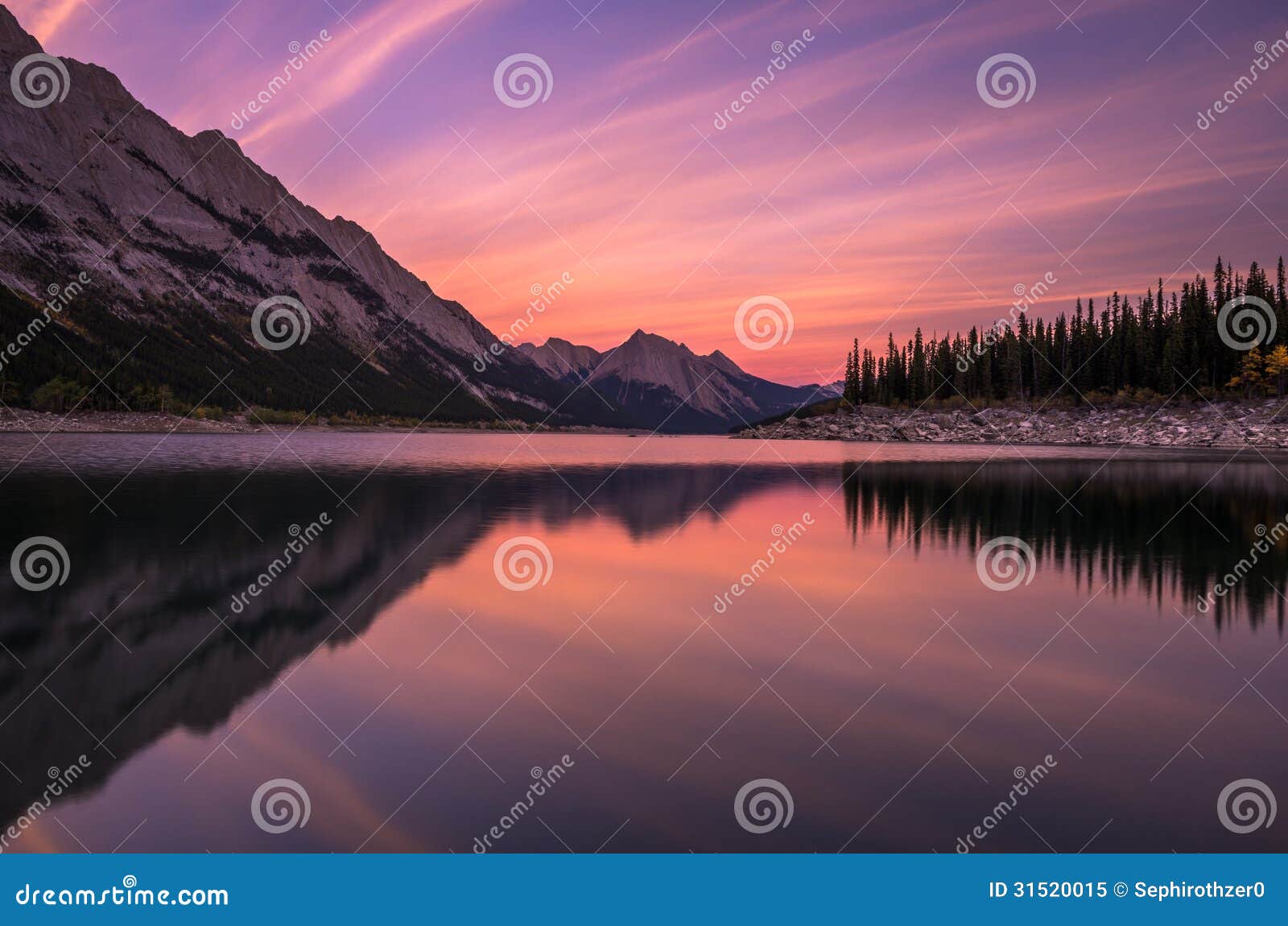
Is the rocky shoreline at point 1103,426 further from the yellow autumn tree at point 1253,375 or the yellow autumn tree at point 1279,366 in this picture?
the yellow autumn tree at point 1253,375

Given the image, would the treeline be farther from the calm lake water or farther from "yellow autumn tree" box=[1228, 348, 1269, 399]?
the calm lake water

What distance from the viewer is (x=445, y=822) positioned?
754 centimetres

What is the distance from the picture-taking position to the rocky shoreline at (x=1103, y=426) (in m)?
120

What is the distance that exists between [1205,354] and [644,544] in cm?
16014

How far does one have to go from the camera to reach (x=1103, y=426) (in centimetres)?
14112

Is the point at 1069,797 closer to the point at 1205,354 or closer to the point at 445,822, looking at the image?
the point at 445,822

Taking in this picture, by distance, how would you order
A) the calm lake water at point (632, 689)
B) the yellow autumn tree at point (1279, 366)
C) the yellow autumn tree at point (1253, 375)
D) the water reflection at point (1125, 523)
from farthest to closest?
the yellow autumn tree at point (1253, 375) → the yellow autumn tree at point (1279, 366) → the water reflection at point (1125, 523) → the calm lake water at point (632, 689)

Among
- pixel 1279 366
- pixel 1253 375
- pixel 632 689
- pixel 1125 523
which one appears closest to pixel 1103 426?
pixel 1253 375

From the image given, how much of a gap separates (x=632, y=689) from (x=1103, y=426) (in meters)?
155

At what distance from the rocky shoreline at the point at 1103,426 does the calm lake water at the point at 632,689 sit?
118m

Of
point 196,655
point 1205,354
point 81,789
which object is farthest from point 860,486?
point 1205,354

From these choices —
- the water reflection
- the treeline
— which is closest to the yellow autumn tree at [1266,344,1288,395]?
the treeline

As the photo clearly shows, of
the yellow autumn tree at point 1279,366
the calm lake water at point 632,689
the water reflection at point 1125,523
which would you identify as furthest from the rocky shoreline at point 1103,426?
the calm lake water at point 632,689

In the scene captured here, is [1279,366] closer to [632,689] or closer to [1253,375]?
[1253,375]
